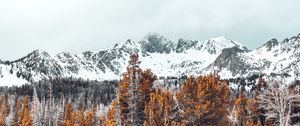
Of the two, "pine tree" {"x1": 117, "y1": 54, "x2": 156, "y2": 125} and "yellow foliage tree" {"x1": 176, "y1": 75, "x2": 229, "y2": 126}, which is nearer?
"yellow foliage tree" {"x1": 176, "y1": 75, "x2": 229, "y2": 126}

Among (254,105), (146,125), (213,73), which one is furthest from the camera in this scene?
(254,105)

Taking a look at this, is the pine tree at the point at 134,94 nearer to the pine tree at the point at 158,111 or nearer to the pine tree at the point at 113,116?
the pine tree at the point at 113,116

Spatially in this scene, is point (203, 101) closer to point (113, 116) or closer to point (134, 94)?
point (134, 94)

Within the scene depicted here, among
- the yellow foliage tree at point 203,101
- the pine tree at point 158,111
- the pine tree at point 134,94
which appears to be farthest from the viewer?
the pine tree at point 134,94

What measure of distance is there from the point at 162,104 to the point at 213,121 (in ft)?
16.3

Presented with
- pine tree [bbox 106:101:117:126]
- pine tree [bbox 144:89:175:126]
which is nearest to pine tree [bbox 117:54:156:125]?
pine tree [bbox 106:101:117:126]

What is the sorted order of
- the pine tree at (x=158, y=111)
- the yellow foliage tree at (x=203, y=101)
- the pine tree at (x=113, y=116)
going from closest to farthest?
the pine tree at (x=158, y=111)
the yellow foliage tree at (x=203, y=101)
the pine tree at (x=113, y=116)

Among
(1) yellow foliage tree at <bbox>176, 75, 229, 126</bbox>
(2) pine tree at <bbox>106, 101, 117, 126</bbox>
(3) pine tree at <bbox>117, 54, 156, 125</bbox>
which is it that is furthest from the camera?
(2) pine tree at <bbox>106, 101, 117, 126</bbox>

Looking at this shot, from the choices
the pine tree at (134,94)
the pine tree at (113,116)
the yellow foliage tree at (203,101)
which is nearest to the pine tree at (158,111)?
the pine tree at (134,94)

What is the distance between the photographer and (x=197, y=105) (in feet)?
134

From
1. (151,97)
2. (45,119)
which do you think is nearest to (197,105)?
(151,97)

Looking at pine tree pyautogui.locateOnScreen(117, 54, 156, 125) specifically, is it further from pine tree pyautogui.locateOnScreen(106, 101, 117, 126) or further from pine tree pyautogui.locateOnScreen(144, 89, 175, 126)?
pine tree pyautogui.locateOnScreen(144, 89, 175, 126)

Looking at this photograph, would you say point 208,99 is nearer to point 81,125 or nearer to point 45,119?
point 81,125

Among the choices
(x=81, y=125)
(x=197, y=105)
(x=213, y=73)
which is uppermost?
(x=213, y=73)
